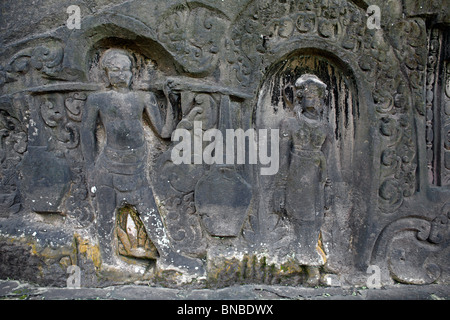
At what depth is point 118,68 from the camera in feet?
10.3

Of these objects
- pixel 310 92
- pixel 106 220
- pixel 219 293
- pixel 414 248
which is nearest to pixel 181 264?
pixel 219 293

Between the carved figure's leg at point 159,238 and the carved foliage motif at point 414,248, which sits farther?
the carved foliage motif at point 414,248

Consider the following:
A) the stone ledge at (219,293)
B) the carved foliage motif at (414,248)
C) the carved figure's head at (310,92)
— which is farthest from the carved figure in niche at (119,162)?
the carved foliage motif at (414,248)

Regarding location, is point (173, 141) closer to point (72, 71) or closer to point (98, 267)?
point (72, 71)

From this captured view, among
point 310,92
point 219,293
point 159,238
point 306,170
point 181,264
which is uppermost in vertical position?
point 310,92

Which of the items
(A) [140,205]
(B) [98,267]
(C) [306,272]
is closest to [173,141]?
(A) [140,205]

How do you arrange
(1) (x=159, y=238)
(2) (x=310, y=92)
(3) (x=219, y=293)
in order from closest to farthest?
(3) (x=219, y=293) < (1) (x=159, y=238) < (2) (x=310, y=92)

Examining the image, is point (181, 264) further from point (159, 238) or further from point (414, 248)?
point (414, 248)

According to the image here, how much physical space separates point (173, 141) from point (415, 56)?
2.44m

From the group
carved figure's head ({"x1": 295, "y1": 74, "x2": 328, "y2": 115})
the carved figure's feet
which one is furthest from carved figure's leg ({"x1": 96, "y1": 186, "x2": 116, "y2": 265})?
carved figure's head ({"x1": 295, "y1": 74, "x2": 328, "y2": 115})

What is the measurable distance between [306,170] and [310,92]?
0.73 m

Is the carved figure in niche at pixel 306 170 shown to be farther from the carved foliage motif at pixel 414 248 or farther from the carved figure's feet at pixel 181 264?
the carved figure's feet at pixel 181 264

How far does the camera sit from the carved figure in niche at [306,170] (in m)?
3.33

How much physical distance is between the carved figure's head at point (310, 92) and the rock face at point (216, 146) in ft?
0.05
